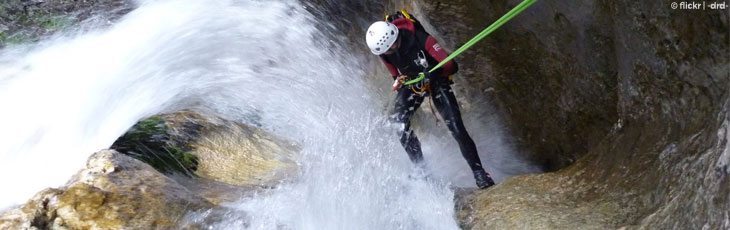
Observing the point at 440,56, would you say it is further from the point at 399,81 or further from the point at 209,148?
the point at 209,148

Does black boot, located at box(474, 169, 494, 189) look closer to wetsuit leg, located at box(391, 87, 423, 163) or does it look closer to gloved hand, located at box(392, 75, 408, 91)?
wetsuit leg, located at box(391, 87, 423, 163)

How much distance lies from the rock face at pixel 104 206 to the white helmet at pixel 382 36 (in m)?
2.49

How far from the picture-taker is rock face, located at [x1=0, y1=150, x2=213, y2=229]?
5.02 m

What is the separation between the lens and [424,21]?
9.27 metres

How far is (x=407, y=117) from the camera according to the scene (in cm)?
751

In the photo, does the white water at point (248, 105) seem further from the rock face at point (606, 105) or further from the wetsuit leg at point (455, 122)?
the rock face at point (606, 105)

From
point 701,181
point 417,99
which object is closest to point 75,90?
point 417,99

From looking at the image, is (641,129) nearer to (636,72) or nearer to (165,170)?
(636,72)

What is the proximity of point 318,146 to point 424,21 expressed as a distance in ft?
7.70

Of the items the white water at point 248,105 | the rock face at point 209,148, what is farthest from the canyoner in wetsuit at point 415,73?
the rock face at point 209,148

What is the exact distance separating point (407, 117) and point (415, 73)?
50cm

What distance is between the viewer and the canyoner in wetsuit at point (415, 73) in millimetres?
7164

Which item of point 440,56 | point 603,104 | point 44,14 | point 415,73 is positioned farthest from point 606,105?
point 44,14

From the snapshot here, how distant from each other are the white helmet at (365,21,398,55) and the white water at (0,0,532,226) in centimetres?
106
